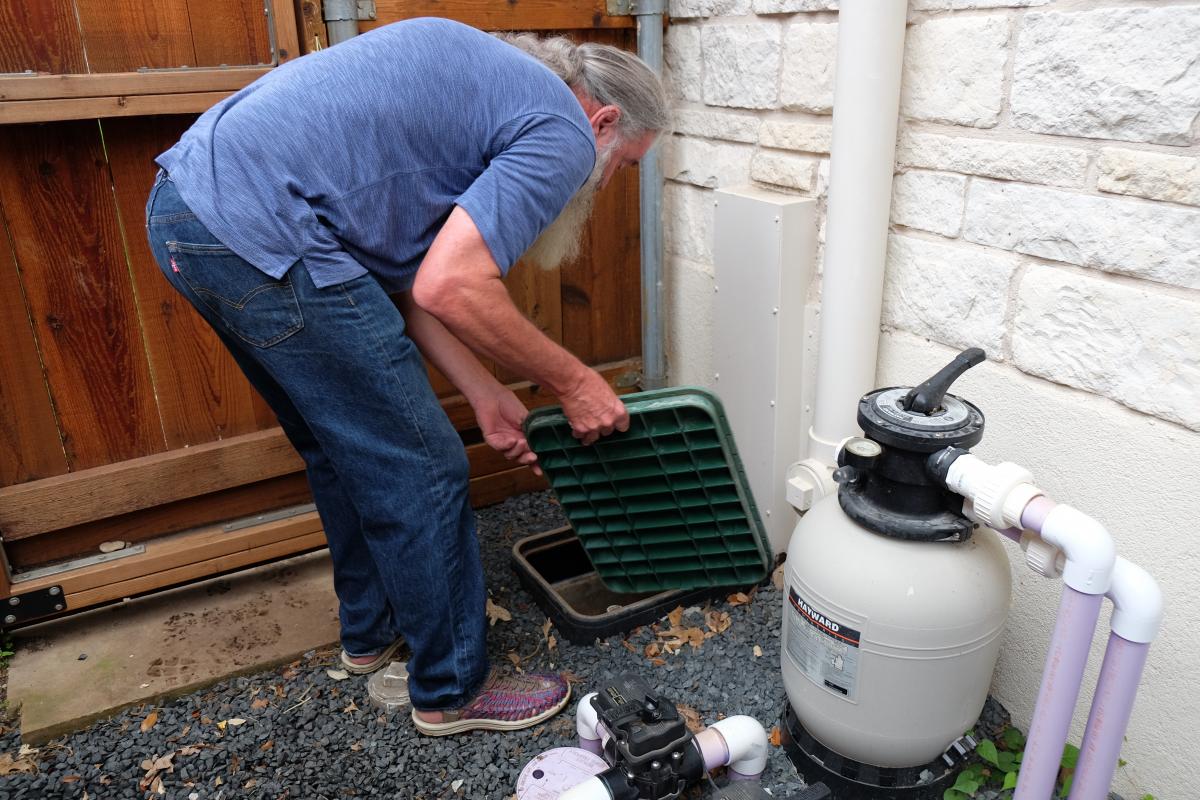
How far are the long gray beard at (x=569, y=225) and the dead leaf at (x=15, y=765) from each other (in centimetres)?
185

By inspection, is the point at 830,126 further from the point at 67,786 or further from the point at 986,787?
the point at 67,786

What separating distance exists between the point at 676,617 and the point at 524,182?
4.72 feet

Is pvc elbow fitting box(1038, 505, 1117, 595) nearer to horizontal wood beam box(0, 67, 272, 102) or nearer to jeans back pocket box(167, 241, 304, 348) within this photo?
jeans back pocket box(167, 241, 304, 348)

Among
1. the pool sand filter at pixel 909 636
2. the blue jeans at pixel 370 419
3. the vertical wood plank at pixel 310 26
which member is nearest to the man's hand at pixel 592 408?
the blue jeans at pixel 370 419

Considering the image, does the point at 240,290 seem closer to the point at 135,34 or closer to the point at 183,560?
the point at 135,34

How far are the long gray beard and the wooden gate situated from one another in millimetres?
917

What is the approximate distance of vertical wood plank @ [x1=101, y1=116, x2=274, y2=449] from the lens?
2.52 meters

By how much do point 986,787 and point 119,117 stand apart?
9.32 feet

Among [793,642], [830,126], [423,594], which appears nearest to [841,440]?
[793,642]

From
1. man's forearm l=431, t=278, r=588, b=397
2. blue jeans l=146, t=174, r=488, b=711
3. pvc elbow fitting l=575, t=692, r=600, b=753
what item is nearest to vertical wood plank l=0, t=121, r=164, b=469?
blue jeans l=146, t=174, r=488, b=711

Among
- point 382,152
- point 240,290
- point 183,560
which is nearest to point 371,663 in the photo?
point 183,560

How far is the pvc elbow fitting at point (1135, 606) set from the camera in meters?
1.46

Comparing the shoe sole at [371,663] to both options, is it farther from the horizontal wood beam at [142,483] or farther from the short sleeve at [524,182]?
the short sleeve at [524,182]

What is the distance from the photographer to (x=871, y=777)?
193cm
